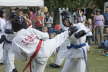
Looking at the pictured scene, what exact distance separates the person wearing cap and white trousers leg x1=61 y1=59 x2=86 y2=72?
7.95m

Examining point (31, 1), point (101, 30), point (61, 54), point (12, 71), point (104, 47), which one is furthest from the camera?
point (31, 1)

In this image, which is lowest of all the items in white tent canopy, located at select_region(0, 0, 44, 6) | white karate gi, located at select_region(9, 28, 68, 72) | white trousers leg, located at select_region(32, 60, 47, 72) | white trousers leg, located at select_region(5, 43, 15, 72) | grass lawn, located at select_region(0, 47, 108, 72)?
grass lawn, located at select_region(0, 47, 108, 72)

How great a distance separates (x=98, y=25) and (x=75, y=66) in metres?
8.26

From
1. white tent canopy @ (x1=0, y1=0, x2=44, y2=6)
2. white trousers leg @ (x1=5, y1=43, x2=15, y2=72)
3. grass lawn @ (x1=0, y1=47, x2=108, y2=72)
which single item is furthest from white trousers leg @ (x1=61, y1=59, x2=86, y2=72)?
white tent canopy @ (x1=0, y1=0, x2=44, y2=6)

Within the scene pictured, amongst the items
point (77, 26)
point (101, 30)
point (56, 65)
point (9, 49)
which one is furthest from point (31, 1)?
point (77, 26)

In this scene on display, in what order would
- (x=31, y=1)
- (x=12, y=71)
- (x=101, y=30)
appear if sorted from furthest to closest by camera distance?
(x=31, y=1) < (x=101, y=30) < (x=12, y=71)

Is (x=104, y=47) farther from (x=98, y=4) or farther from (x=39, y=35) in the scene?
(x=98, y=4)

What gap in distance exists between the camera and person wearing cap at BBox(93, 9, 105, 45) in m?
16.1

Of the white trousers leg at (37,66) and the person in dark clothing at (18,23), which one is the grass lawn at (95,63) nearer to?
the person in dark clothing at (18,23)

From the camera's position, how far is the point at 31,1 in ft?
62.4

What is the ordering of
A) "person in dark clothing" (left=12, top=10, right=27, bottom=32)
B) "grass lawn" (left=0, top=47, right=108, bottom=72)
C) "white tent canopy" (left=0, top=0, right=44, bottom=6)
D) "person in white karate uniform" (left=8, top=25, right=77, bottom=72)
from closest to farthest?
"person in white karate uniform" (left=8, top=25, right=77, bottom=72), "person in dark clothing" (left=12, top=10, right=27, bottom=32), "grass lawn" (left=0, top=47, right=108, bottom=72), "white tent canopy" (left=0, top=0, right=44, bottom=6)

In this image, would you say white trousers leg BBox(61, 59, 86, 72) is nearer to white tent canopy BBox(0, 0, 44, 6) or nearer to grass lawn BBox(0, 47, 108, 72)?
grass lawn BBox(0, 47, 108, 72)

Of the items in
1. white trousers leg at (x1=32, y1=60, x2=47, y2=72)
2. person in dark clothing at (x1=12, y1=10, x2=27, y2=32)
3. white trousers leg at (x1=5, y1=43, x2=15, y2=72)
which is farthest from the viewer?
white trousers leg at (x1=5, y1=43, x2=15, y2=72)

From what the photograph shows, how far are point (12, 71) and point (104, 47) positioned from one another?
5.38 meters
